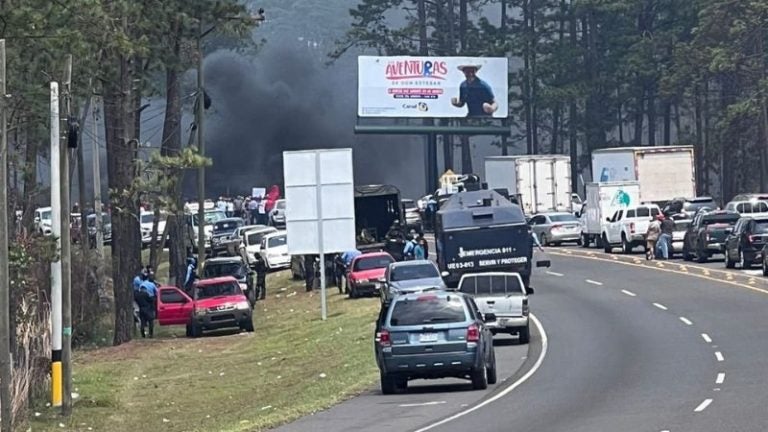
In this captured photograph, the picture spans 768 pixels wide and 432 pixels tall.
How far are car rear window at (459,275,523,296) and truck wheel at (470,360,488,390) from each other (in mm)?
8466

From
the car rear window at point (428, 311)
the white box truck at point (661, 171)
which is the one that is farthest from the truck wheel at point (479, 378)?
the white box truck at point (661, 171)

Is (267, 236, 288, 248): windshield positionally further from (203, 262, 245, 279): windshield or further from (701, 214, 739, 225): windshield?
(701, 214, 739, 225): windshield

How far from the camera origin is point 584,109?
348 feet

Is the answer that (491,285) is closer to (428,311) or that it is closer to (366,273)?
(428,311)

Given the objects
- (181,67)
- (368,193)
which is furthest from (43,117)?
(368,193)

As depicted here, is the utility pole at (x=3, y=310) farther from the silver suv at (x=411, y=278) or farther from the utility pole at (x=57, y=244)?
the silver suv at (x=411, y=278)

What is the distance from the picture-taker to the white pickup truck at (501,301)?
34.6m

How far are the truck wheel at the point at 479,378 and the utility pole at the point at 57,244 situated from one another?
8271 mm

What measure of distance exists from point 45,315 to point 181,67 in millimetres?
13882

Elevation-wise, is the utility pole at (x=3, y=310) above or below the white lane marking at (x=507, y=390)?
above

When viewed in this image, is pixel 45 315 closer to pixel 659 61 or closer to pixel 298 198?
pixel 298 198

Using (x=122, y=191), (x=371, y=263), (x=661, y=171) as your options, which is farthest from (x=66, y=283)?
(x=661, y=171)

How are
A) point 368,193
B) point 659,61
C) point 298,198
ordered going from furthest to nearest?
point 659,61, point 368,193, point 298,198

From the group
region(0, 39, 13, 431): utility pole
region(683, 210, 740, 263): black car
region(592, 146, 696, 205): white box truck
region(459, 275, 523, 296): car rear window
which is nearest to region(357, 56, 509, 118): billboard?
region(592, 146, 696, 205): white box truck
